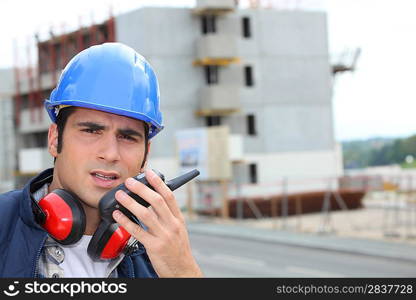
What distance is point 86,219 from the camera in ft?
7.14

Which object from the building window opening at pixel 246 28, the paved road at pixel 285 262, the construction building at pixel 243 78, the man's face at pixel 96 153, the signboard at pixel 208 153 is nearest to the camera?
the man's face at pixel 96 153

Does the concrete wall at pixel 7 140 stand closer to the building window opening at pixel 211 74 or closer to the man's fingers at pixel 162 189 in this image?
the building window opening at pixel 211 74

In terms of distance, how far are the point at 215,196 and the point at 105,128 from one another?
23.4 m

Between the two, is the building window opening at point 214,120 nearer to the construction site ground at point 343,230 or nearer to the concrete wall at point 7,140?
the construction site ground at point 343,230

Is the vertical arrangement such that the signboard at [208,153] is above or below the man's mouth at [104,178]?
below

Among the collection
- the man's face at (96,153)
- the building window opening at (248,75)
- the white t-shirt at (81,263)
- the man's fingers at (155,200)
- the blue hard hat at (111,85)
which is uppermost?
the building window opening at (248,75)

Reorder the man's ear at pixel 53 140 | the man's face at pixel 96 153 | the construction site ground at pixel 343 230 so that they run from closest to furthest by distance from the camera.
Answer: the man's face at pixel 96 153, the man's ear at pixel 53 140, the construction site ground at pixel 343 230

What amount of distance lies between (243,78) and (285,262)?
926 inches

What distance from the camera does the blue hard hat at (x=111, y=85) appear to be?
2.08 meters

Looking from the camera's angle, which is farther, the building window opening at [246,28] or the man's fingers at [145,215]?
the building window opening at [246,28]

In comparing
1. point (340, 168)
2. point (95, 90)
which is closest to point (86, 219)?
point (95, 90)

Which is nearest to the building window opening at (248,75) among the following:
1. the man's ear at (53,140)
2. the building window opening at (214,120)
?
the building window opening at (214,120)

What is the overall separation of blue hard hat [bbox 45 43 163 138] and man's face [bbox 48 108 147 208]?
47 millimetres

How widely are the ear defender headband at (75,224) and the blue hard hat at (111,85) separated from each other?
279 mm
